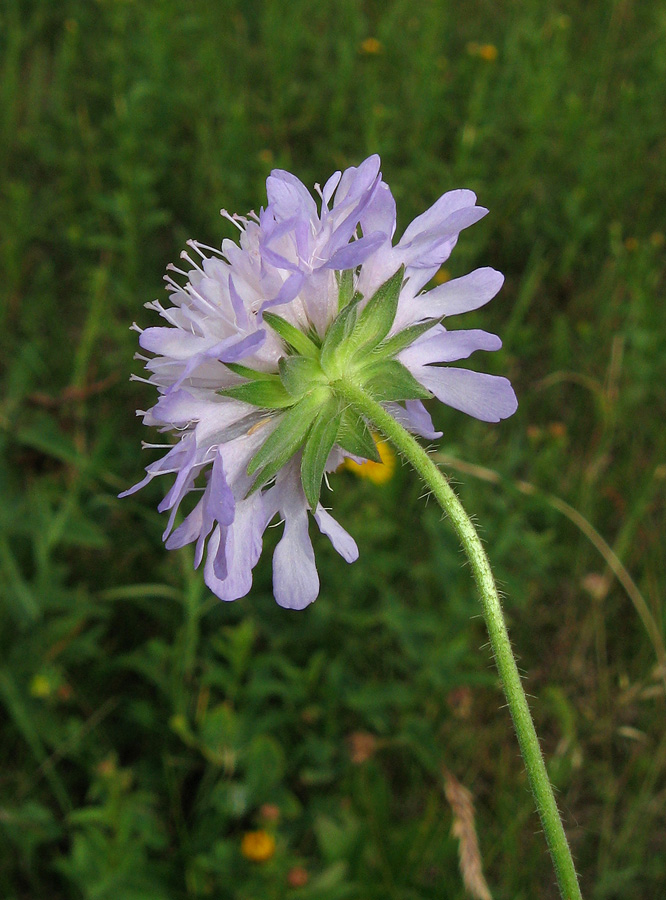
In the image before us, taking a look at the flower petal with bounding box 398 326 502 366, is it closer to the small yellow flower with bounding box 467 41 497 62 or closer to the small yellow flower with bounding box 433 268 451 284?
the small yellow flower with bounding box 433 268 451 284

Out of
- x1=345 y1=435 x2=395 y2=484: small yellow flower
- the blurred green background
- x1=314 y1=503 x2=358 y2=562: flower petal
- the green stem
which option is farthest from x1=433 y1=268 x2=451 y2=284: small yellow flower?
the green stem

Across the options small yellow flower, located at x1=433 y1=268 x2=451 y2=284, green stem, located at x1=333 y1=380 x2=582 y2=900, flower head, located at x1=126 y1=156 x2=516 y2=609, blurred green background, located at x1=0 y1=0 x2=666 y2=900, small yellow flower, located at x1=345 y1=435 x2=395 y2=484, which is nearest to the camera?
green stem, located at x1=333 y1=380 x2=582 y2=900

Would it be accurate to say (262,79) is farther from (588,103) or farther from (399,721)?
(399,721)

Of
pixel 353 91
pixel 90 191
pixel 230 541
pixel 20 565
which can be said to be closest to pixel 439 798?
pixel 20 565

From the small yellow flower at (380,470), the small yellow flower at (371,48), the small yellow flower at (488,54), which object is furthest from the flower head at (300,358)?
the small yellow flower at (488,54)

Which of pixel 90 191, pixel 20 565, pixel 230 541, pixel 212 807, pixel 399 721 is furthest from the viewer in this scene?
pixel 90 191

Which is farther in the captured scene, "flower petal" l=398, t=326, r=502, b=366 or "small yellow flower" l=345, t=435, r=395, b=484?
"small yellow flower" l=345, t=435, r=395, b=484
